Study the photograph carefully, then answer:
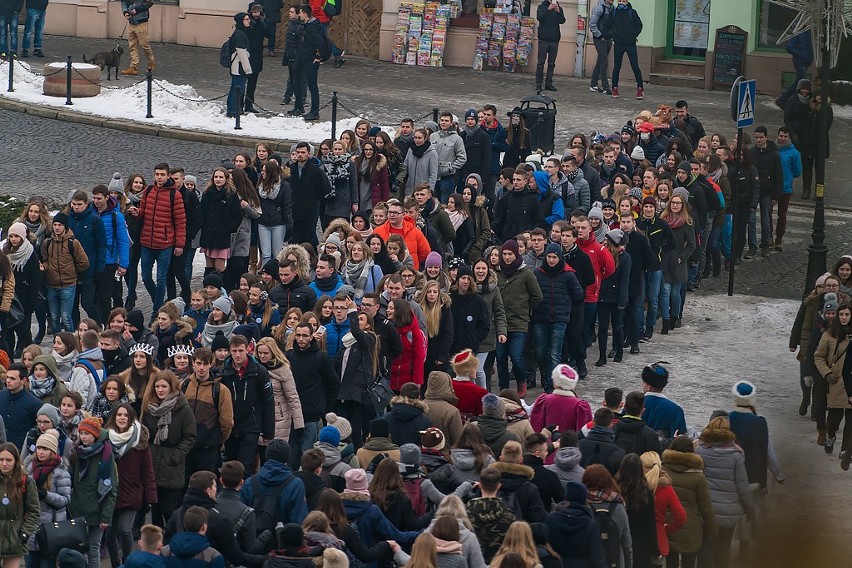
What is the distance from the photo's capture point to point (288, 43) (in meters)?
25.6

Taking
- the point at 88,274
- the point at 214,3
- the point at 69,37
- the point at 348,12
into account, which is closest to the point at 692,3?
the point at 348,12

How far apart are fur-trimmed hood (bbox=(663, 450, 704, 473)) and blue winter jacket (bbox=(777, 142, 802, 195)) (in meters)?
11.1

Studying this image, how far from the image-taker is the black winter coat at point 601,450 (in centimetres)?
883

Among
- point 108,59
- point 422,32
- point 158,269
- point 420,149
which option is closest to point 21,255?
point 158,269

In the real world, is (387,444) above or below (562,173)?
below

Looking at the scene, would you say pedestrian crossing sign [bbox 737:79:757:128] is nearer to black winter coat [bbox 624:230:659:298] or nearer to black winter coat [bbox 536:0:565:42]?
black winter coat [bbox 624:230:659:298]

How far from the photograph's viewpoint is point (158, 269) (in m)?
14.9

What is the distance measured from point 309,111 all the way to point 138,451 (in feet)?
55.5

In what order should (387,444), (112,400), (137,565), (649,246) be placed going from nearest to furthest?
(137,565)
(387,444)
(112,400)
(649,246)

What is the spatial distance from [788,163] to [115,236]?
31.4ft

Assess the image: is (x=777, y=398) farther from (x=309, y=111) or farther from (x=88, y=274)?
(x=309, y=111)

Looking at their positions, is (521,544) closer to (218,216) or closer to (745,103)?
(218,216)

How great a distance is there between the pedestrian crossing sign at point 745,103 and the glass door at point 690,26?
1278 centimetres

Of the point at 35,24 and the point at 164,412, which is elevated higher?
the point at 35,24
